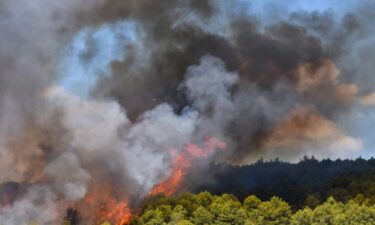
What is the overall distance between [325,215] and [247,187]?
269 feet

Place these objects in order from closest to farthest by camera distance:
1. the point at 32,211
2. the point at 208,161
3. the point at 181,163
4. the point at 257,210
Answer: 1. the point at 32,211
2. the point at 257,210
3. the point at 181,163
4. the point at 208,161

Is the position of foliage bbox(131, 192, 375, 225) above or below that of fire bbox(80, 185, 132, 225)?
below

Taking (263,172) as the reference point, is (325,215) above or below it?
below

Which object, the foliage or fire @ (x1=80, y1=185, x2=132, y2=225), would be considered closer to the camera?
the foliage

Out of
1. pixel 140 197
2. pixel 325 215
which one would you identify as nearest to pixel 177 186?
pixel 140 197

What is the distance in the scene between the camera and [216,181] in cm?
15812

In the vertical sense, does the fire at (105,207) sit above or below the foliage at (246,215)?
above

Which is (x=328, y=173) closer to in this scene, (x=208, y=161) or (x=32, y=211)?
(x=208, y=161)

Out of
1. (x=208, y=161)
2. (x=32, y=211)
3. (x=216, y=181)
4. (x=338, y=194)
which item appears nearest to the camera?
(x=32, y=211)

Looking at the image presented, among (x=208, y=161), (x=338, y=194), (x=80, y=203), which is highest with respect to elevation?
(x=208, y=161)

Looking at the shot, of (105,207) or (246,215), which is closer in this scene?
(246,215)

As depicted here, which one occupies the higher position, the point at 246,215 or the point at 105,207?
the point at 105,207

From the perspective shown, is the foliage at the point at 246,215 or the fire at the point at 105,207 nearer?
the foliage at the point at 246,215

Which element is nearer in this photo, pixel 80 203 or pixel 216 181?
pixel 80 203
